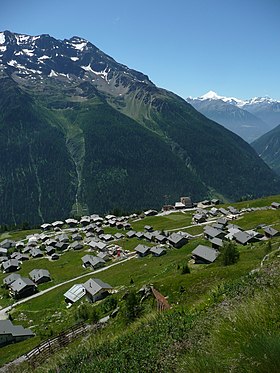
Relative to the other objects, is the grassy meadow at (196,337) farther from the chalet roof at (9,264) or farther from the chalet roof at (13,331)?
the chalet roof at (9,264)

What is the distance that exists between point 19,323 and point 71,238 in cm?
7251

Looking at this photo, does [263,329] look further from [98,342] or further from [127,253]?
[127,253]

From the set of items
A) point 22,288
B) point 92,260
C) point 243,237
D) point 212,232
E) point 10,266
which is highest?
point 243,237

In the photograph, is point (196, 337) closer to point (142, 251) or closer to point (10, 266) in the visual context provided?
point (142, 251)

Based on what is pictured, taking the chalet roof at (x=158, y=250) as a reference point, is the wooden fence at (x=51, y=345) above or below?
above

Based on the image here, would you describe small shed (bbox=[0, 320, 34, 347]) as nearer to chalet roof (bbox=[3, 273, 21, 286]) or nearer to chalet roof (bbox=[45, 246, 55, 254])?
chalet roof (bbox=[3, 273, 21, 286])

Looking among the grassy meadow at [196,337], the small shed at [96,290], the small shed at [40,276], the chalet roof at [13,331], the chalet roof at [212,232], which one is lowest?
the small shed at [40,276]

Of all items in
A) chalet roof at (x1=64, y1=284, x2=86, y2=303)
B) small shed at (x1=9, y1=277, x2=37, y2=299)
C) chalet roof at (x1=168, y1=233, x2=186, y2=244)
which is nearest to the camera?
chalet roof at (x1=64, y1=284, x2=86, y2=303)

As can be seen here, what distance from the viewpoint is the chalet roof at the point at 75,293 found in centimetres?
6768

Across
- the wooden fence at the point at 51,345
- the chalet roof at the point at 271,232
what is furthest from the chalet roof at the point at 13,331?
the chalet roof at the point at 271,232

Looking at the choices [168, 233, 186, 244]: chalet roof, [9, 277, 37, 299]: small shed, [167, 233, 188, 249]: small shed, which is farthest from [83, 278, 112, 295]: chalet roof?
[168, 233, 186, 244]: chalet roof

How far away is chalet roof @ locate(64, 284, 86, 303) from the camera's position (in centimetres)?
6768

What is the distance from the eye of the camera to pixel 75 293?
228ft

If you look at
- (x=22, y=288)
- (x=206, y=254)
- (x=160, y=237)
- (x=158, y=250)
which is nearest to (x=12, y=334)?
(x=22, y=288)
